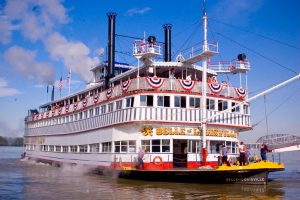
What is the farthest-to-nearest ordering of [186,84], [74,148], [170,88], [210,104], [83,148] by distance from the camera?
[74,148] → [83,148] → [210,104] → [186,84] → [170,88]

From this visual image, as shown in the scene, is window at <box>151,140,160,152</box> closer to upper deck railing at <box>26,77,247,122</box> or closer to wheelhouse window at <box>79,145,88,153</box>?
upper deck railing at <box>26,77,247,122</box>

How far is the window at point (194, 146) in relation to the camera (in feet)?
77.4

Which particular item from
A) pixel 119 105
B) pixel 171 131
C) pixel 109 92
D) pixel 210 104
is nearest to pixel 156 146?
pixel 171 131

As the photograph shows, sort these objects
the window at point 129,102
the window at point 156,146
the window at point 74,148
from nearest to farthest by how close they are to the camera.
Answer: the window at point 156,146
the window at point 129,102
the window at point 74,148

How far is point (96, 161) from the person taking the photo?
28.2 m

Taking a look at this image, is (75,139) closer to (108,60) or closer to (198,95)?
(108,60)

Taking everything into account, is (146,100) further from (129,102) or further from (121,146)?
(121,146)

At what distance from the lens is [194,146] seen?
23766 millimetres

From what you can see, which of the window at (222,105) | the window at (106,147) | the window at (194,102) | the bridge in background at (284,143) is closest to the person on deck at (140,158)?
the window at (106,147)

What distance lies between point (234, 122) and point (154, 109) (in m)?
6.29

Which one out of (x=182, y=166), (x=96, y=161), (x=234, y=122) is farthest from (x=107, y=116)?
(x=234, y=122)

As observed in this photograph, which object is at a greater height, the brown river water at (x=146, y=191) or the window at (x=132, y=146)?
the window at (x=132, y=146)

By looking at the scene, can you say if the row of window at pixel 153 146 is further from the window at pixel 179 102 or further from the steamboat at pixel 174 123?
the window at pixel 179 102

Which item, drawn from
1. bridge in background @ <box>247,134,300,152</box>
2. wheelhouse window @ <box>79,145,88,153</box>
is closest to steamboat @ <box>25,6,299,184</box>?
wheelhouse window @ <box>79,145,88,153</box>
